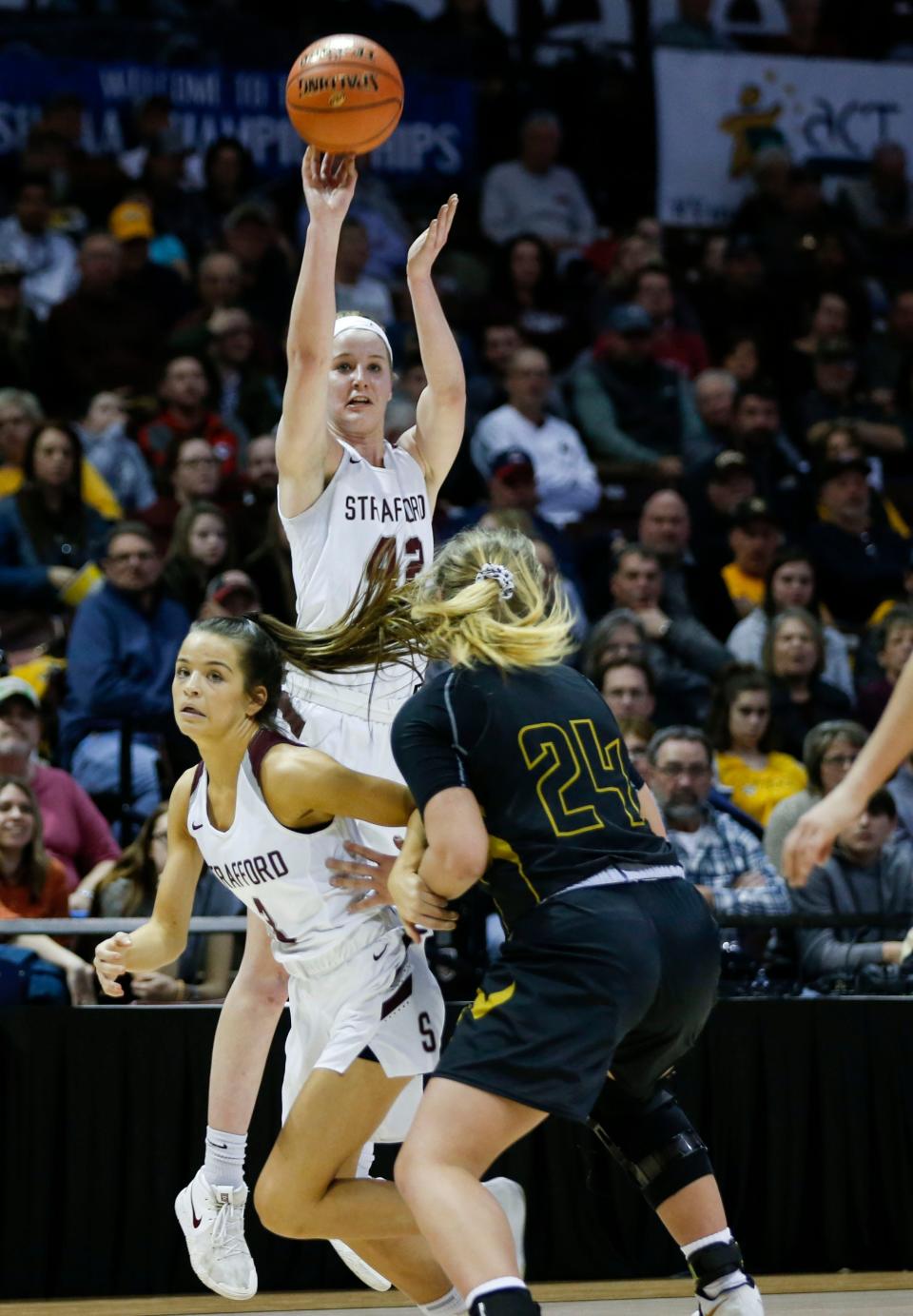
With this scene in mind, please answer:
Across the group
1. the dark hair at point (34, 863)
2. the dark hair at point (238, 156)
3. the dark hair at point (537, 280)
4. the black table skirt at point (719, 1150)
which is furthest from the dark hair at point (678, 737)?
the dark hair at point (238, 156)

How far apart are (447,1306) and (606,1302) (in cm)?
144

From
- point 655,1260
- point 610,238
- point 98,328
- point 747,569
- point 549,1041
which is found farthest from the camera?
point 610,238

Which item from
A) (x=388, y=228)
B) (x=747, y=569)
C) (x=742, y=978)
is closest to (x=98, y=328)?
(x=388, y=228)

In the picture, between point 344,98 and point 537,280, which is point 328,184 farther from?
point 537,280

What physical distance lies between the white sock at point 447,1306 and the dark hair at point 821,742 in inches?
133

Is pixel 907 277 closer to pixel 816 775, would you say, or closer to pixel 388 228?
pixel 388 228

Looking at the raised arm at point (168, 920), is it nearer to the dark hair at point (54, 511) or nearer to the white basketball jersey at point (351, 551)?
the white basketball jersey at point (351, 551)

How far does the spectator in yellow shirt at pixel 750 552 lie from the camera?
370 inches

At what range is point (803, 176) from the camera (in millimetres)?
12789

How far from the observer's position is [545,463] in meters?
10.0

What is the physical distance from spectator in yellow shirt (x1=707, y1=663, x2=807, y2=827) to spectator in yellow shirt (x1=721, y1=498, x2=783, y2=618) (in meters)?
1.34

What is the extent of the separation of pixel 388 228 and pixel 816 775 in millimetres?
5451

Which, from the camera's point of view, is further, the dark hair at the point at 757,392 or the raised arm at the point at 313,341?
the dark hair at the point at 757,392

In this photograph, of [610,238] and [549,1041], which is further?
[610,238]
